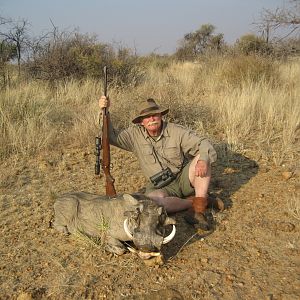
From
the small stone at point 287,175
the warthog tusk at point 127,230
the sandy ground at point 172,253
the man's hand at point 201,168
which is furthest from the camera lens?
the small stone at point 287,175

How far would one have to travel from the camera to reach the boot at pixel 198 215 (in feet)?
Result: 13.6

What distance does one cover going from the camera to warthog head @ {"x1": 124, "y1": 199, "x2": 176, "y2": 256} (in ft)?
11.0

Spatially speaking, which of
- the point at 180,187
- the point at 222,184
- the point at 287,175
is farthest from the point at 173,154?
the point at 287,175

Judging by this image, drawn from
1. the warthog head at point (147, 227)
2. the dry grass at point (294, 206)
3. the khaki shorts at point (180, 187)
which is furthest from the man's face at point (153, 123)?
the dry grass at point (294, 206)

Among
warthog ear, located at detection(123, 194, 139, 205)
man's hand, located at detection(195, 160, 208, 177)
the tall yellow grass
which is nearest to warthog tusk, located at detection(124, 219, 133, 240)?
warthog ear, located at detection(123, 194, 139, 205)

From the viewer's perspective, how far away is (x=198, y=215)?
4.26 meters

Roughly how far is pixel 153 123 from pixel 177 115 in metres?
3.14

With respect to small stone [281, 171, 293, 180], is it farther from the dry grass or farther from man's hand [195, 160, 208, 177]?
man's hand [195, 160, 208, 177]

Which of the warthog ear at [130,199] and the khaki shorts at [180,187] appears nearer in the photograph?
the warthog ear at [130,199]

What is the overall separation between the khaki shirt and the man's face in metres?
0.10

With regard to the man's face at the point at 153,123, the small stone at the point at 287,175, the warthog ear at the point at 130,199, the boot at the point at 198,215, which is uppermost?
the man's face at the point at 153,123

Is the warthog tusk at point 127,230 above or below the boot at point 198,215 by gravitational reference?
above

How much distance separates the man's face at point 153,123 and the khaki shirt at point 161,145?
0.10m

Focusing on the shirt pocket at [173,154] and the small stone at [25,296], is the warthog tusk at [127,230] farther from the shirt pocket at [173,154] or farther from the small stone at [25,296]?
the shirt pocket at [173,154]
